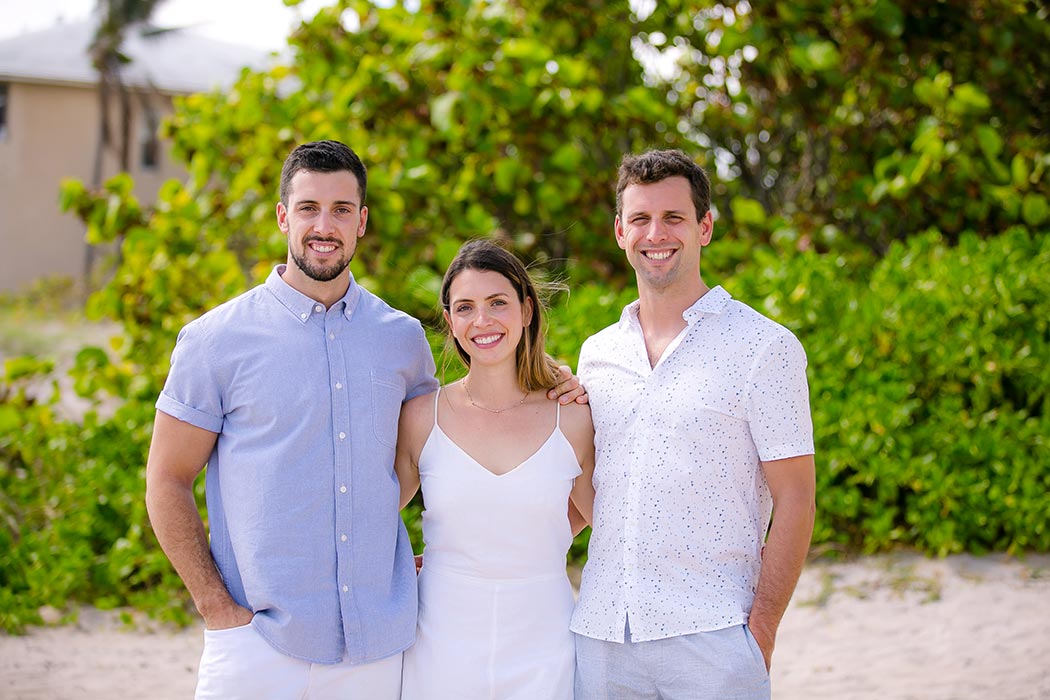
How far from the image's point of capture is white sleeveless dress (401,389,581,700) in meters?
2.76

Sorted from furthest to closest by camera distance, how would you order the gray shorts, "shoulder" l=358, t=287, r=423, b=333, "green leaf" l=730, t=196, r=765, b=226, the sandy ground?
"green leaf" l=730, t=196, r=765, b=226, the sandy ground, "shoulder" l=358, t=287, r=423, b=333, the gray shorts

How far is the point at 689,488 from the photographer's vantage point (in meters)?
2.71

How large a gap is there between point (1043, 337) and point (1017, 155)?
1428 millimetres

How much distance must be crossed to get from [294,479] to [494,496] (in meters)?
0.52

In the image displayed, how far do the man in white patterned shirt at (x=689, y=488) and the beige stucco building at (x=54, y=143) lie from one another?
20339 millimetres

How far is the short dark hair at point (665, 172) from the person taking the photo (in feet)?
9.29

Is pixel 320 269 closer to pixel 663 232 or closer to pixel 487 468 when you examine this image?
pixel 487 468

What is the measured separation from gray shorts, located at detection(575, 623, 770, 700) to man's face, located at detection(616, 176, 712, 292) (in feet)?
3.02

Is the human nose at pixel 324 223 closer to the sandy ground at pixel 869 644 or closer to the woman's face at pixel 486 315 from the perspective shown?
the woman's face at pixel 486 315

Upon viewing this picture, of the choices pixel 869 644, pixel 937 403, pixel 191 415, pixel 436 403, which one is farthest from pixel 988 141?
pixel 191 415

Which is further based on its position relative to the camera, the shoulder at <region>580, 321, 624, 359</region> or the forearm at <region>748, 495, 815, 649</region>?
the shoulder at <region>580, 321, 624, 359</region>

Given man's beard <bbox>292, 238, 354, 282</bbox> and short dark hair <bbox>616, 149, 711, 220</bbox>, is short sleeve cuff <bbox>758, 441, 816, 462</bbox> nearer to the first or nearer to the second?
short dark hair <bbox>616, 149, 711, 220</bbox>

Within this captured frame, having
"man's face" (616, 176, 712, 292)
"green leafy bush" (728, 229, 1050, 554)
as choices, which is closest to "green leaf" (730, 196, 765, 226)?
"green leafy bush" (728, 229, 1050, 554)

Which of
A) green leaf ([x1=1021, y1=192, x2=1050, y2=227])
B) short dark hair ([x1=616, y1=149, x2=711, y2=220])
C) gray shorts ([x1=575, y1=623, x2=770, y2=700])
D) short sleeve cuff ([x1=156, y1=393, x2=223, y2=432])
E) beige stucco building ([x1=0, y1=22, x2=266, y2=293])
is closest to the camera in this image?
gray shorts ([x1=575, y1=623, x2=770, y2=700])
